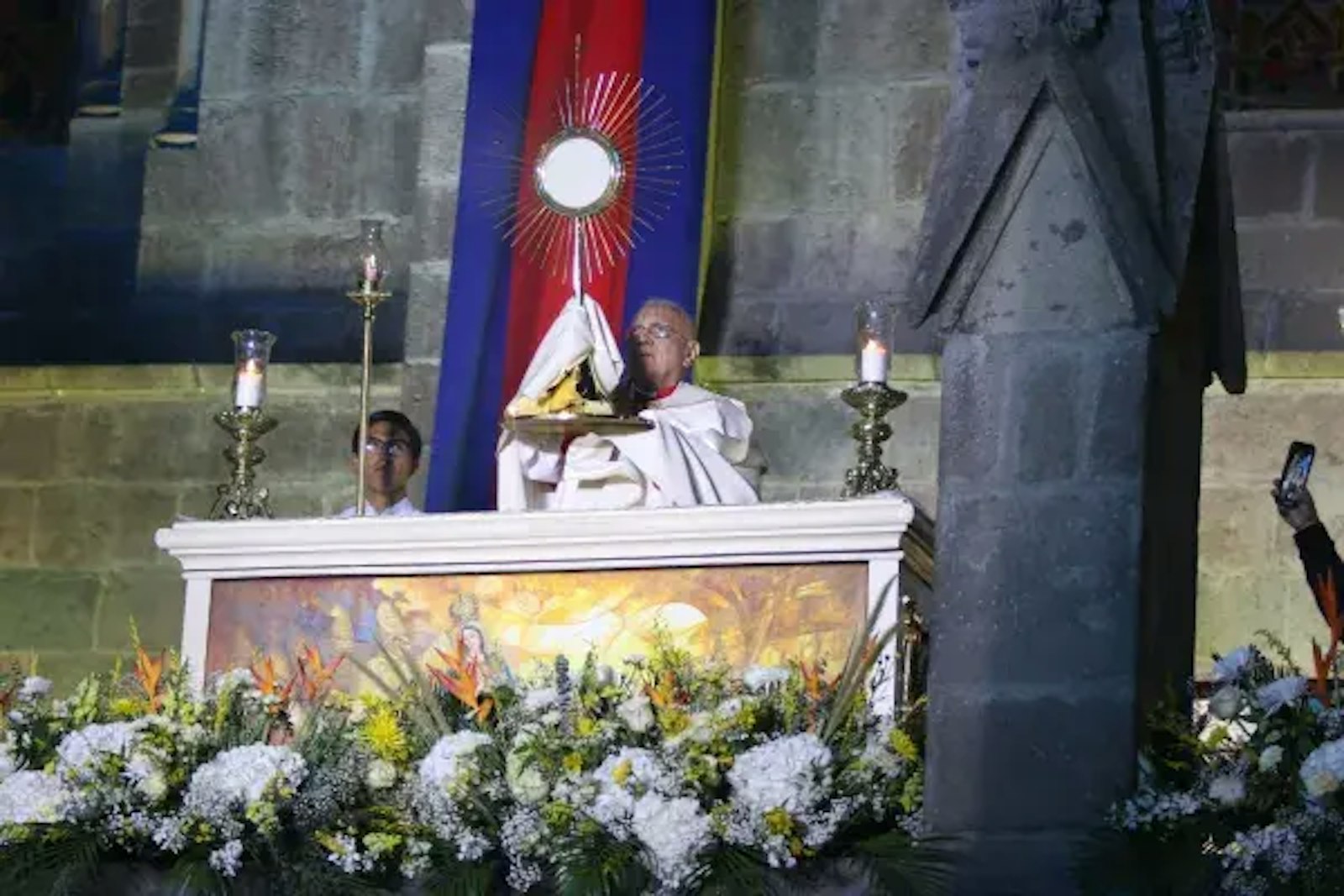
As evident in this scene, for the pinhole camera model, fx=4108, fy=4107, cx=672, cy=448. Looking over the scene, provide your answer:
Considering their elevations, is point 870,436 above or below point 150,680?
Answer: above

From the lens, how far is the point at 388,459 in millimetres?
12672

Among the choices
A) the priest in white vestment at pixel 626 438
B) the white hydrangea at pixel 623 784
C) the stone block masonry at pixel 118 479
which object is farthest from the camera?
the stone block masonry at pixel 118 479

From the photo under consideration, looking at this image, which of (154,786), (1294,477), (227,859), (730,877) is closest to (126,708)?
(154,786)

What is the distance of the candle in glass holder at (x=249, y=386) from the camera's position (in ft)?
40.8

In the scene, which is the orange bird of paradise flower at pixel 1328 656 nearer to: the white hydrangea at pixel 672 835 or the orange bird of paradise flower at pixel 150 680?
the white hydrangea at pixel 672 835

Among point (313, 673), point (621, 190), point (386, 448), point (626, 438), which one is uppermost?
Result: point (621, 190)

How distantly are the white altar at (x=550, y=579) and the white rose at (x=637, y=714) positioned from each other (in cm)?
91

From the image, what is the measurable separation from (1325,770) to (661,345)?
3.90m

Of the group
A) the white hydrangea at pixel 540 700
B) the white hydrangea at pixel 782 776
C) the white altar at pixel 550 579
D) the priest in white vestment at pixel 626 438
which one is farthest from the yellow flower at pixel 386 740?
the priest in white vestment at pixel 626 438

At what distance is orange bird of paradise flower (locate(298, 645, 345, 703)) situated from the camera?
10367 mm

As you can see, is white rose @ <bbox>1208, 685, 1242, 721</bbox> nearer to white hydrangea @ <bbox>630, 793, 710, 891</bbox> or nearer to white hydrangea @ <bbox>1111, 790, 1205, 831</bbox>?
white hydrangea @ <bbox>1111, 790, 1205, 831</bbox>

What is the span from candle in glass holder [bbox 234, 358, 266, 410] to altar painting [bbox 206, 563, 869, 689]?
3.95 feet

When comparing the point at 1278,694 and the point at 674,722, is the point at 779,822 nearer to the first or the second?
the point at 674,722

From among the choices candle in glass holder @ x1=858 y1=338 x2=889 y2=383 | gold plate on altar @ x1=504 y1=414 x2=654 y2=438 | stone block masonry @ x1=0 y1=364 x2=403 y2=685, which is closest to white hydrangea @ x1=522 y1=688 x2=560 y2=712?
gold plate on altar @ x1=504 y1=414 x2=654 y2=438
